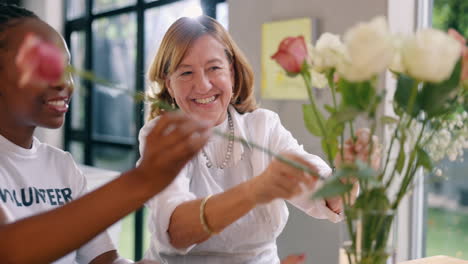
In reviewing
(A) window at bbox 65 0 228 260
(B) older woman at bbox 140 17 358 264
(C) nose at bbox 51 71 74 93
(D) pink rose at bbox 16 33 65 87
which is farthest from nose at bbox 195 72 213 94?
(A) window at bbox 65 0 228 260

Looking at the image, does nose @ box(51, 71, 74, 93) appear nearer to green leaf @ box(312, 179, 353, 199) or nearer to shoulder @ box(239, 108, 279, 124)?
shoulder @ box(239, 108, 279, 124)

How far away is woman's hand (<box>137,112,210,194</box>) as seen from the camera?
82 centimetres

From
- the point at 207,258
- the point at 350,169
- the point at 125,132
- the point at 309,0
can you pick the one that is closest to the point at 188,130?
the point at 350,169

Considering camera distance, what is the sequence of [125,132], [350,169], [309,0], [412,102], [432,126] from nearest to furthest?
[350,169]
[412,102]
[432,126]
[309,0]
[125,132]

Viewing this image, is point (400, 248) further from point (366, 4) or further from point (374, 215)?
point (374, 215)

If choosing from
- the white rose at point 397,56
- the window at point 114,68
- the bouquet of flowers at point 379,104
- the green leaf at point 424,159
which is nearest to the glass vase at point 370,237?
the bouquet of flowers at point 379,104

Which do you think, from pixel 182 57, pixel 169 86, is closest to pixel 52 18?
pixel 169 86

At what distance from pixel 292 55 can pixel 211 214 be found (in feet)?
1.70

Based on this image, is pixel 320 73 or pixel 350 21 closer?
pixel 320 73

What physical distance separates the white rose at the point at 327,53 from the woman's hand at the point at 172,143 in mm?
261

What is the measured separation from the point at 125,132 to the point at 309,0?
282cm

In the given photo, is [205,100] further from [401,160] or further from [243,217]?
[401,160]

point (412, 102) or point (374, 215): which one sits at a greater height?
point (412, 102)

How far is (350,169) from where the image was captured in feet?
2.62
